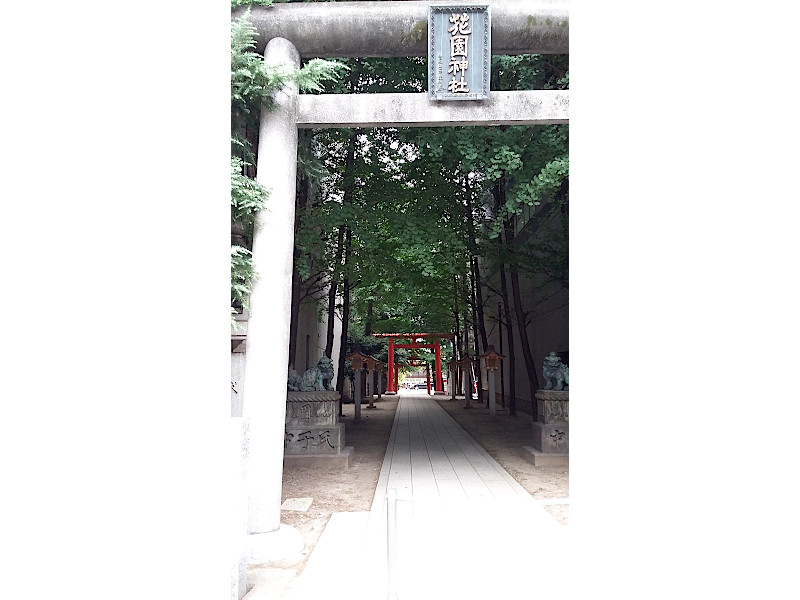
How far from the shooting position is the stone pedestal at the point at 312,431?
33.7ft

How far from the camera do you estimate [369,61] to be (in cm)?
978

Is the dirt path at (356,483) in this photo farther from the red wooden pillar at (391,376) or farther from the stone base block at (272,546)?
the red wooden pillar at (391,376)

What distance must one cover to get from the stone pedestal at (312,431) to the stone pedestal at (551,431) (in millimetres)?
3188

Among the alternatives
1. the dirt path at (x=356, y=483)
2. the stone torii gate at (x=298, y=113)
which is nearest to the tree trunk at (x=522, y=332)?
the dirt path at (x=356, y=483)

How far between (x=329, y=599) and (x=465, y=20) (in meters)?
5.57

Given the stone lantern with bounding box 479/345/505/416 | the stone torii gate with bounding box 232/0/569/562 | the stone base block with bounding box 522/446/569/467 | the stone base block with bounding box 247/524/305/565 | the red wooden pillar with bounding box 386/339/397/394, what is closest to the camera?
the stone base block with bounding box 247/524/305/565

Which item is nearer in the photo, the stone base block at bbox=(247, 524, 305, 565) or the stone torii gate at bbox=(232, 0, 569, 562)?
the stone base block at bbox=(247, 524, 305, 565)

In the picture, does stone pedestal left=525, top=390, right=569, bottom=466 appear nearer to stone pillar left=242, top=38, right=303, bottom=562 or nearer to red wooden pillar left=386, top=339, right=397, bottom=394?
stone pillar left=242, top=38, right=303, bottom=562

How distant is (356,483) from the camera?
353 inches

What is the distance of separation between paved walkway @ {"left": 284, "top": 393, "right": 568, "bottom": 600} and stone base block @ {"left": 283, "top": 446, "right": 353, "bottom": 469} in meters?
0.67

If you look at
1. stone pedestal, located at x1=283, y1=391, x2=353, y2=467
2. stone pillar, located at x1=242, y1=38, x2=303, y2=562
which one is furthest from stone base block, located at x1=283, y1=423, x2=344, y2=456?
stone pillar, located at x1=242, y1=38, x2=303, y2=562

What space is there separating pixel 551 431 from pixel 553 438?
12cm

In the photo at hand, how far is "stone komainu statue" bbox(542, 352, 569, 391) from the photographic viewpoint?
449 inches
